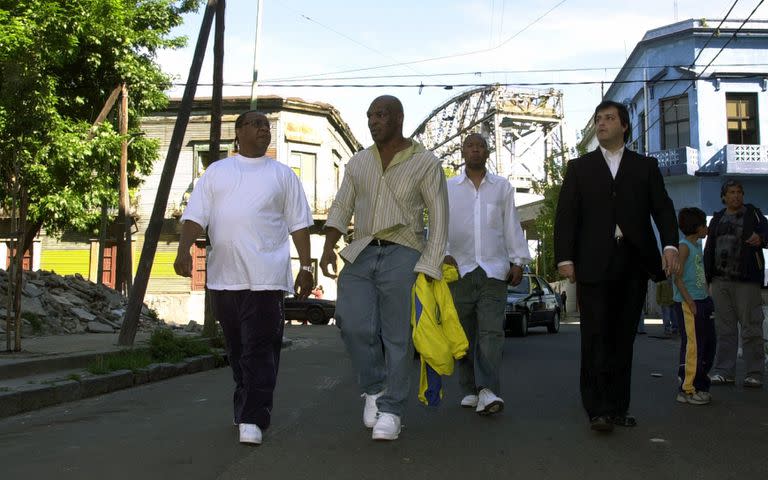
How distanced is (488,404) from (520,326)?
12150mm

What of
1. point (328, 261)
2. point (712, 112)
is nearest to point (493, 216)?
point (328, 261)

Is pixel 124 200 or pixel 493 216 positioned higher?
pixel 124 200

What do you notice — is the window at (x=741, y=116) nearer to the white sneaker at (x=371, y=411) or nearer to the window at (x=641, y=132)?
the window at (x=641, y=132)

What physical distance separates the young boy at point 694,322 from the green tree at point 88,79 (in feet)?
45.9

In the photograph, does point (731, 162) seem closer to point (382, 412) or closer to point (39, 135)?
point (39, 135)

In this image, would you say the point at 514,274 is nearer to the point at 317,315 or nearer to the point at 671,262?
the point at 671,262

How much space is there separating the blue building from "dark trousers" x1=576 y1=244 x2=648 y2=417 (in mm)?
25788

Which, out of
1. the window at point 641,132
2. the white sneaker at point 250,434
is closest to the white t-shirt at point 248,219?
the white sneaker at point 250,434

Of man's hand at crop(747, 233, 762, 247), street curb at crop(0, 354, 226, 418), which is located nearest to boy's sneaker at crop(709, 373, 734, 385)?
man's hand at crop(747, 233, 762, 247)

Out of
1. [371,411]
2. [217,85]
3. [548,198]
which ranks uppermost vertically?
[548,198]

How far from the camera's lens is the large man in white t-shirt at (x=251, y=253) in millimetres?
4836

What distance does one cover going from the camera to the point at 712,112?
30.2 metres

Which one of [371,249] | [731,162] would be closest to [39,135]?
[371,249]

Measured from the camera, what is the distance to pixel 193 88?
43.0ft
